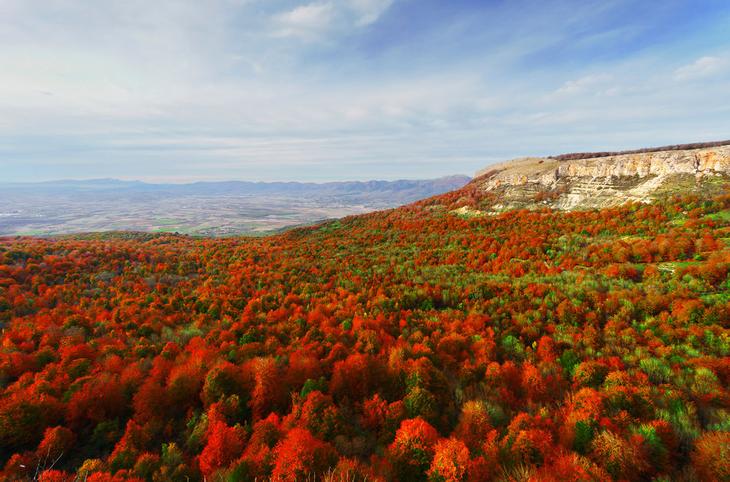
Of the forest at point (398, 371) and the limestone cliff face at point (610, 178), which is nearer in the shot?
the forest at point (398, 371)

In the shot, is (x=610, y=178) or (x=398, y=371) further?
(x=610, y=178)

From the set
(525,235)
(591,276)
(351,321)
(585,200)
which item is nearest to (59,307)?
(351,321)

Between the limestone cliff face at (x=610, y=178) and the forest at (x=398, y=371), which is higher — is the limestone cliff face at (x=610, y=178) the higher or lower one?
the higher one

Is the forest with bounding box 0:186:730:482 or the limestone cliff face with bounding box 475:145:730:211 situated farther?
the limestone cliff face with bounding box 475:145:730:211

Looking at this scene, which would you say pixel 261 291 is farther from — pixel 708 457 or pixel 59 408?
pixel 708 457

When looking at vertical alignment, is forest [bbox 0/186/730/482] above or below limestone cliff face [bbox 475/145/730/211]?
below
